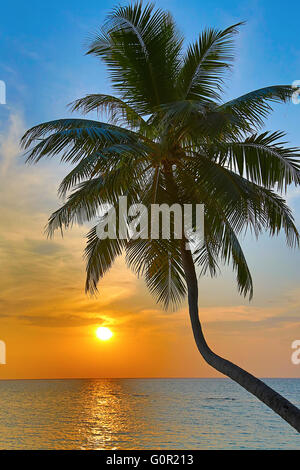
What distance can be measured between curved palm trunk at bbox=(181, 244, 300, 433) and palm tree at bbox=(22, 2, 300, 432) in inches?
0.8

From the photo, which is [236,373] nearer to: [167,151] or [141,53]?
[167,151]

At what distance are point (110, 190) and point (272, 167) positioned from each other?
278 centimetres

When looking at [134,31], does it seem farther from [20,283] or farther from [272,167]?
[20,283]

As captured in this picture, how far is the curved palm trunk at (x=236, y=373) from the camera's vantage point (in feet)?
22.6

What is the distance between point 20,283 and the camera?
112ft

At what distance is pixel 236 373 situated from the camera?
7805 mm

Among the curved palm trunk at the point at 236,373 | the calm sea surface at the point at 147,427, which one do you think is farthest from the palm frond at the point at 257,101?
the calm sea surface at the point at 147,427

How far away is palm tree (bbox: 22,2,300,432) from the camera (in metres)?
8.13

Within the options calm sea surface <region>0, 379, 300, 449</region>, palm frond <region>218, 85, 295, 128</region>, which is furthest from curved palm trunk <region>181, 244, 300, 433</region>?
calm sea surface <region>0, 379, 300, 449</region>

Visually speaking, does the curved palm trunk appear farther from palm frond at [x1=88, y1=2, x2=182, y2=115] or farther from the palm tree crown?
palm frond at [x1=88, y1=2, x2=182, y2=115]

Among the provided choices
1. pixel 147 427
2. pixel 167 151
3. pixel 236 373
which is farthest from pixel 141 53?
pixel 147 427

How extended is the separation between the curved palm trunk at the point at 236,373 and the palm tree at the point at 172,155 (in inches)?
0.8

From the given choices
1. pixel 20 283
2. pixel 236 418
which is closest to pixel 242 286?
pixel 20 283

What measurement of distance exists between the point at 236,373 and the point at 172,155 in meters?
3.86
